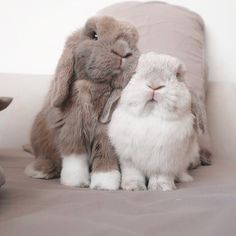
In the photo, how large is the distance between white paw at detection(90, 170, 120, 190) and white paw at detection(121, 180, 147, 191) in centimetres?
2

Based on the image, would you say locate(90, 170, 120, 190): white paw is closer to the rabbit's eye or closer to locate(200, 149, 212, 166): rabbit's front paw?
the rabbit's eye

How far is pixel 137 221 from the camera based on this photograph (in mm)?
654

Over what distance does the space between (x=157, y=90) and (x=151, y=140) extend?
0.33 feet

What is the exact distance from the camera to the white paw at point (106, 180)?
85 cm

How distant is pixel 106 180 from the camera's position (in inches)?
33.9

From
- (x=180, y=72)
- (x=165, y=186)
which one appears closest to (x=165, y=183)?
(x=165, y=186)

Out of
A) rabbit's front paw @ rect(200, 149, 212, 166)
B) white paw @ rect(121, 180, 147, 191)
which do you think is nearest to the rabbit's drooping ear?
white paw @ rect(121, 180, 147, 191)

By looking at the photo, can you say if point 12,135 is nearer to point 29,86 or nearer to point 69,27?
point 29,86

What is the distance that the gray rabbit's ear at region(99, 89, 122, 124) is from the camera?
88 cm

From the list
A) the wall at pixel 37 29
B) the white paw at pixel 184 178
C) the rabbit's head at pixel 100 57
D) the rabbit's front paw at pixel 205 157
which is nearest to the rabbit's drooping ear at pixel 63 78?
the rabbit's head at pixel 100 57

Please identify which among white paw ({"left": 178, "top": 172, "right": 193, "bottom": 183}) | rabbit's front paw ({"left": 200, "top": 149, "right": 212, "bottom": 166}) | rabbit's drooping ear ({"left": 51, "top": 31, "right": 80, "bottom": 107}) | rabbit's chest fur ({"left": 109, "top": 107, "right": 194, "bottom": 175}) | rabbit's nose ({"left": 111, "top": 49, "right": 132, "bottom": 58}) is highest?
rabbit's nose ({"left": 111, "top": 49, "right": 132, "bottom": 58})

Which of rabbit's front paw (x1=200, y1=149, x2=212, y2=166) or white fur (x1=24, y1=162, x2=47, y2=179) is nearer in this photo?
white fur (x1=24, y1=162, x2=47, y2=179)

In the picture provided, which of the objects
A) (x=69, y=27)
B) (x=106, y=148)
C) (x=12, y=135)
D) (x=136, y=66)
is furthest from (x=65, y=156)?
(x=69, y=27)

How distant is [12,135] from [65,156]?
1.92ft
